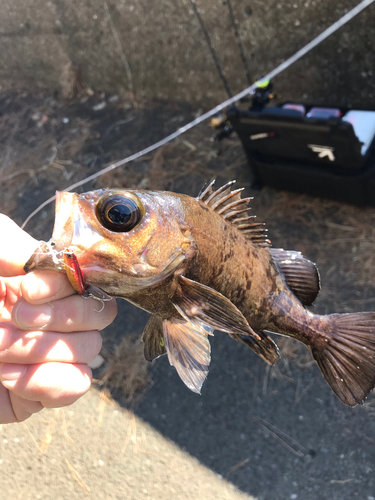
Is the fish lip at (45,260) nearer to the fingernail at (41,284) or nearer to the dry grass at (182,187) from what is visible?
the fingernail at (41,284)

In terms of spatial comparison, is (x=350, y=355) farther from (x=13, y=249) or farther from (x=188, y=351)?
(x=13, y=249)

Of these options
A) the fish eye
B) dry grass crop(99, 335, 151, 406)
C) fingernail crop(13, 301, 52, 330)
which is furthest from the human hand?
dry grass crop(99, 335, 151, 406)

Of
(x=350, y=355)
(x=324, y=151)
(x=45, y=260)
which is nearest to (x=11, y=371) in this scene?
(x=45, y=260)

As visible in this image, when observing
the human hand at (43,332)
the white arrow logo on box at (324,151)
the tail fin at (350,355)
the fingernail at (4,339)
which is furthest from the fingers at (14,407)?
the white arrow logo on box at (324,151)

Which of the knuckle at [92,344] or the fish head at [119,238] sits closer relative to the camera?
the fish head at [119,238]

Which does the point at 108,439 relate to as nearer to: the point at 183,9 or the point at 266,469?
the point at 266,469

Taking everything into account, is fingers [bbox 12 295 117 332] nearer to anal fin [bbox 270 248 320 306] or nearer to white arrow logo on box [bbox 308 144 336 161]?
anal fin [bbox 270 248 320 306]
